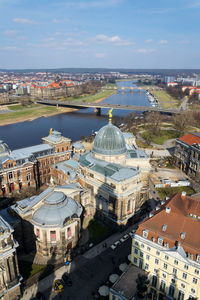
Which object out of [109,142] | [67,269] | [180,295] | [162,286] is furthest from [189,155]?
[67,269]

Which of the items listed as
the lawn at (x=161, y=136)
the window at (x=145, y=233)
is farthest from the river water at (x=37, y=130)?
the window at (x=145, y=233)

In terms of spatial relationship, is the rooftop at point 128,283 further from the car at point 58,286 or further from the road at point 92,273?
the car at point 58,286

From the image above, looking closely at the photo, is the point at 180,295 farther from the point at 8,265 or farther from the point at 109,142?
the point at 109,142

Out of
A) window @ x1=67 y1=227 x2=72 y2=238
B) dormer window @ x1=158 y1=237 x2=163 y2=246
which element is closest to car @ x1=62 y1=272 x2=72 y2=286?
window @ x1=67 y1=227 x2=72 y2=238

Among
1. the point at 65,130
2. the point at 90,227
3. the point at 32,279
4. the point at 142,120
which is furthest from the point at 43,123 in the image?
the point at 32,279

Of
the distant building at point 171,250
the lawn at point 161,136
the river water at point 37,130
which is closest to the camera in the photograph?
the distant building at point 171,250

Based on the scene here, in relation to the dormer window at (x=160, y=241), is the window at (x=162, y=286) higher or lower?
lower

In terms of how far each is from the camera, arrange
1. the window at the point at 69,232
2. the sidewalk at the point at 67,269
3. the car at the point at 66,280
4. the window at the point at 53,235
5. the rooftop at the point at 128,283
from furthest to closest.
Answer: the window at the point at 69,232 → the window at the point at 53,235 → the car at the point at 66,280 → the sidewalk at the point at 67,269 → the rooftop at the point at 128,283

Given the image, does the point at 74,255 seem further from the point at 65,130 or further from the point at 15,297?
the point at 65,130
